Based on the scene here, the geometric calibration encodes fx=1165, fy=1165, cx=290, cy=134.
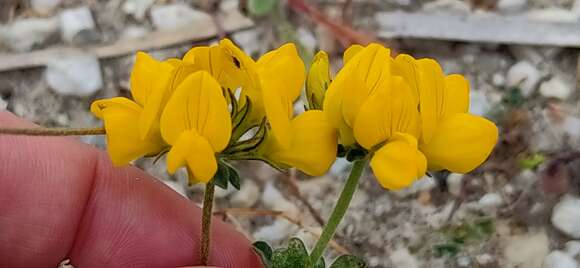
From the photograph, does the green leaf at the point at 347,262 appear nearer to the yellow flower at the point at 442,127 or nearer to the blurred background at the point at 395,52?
the yellow flower at the point at 442,127

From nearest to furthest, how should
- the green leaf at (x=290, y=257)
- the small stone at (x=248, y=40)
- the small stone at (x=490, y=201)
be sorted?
the green leaf at (x=290, y=257), the small stone at (x=490, y=201), the small stone at (x=248, y=40)

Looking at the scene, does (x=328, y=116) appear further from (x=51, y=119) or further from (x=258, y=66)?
(x=51, y=119)

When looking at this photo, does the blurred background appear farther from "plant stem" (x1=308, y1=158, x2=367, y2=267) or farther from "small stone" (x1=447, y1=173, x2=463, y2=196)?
"plant stem" (x1=308, y1=158, x2=367, y2=267)

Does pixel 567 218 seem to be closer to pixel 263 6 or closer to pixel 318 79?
pixel 263 6

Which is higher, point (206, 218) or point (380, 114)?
point (380, 114)

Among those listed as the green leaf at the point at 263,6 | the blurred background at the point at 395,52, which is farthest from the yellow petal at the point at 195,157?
the green leaf at the point at 263,6

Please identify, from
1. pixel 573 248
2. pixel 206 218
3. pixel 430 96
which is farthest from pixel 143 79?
pixel 573 248

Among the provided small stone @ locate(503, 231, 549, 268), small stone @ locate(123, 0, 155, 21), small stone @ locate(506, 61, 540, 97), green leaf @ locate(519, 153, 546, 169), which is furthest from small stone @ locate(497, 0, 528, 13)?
small stone @ locate(123, 0, 155, 21)
